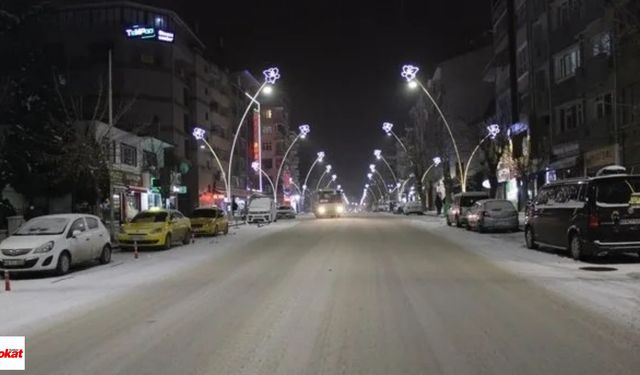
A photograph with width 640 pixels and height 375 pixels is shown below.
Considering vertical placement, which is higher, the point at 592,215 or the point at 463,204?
the point at 463,204

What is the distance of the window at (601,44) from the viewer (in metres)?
33.2

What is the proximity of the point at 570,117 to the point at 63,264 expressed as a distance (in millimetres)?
31332

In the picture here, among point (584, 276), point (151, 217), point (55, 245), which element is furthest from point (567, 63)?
point (55, 245)

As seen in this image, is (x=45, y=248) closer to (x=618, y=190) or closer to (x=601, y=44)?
(x=618, y=190)

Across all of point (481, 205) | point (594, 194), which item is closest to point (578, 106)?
point (481, 205)

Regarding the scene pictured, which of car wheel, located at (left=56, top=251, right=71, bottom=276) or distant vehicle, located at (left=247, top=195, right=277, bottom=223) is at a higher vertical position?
distant vehicle, located at (left=247, top=195, right=277, bottom=223)

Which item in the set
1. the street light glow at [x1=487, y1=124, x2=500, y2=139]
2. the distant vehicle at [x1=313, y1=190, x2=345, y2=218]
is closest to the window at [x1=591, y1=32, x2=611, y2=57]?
the street light glow at [x1=487, y1=124, x2=500, y2=139]

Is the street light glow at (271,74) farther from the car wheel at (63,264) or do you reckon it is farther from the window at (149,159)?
the car wheel at (63,264)

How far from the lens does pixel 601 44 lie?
3438 centimetres

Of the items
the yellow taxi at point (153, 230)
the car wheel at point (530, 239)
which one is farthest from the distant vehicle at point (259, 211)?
the car wheel at point (530, 239)

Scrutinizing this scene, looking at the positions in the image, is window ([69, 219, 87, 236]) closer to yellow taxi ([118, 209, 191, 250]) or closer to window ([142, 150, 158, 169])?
yellow taxi ([118, 209, 191, 250])

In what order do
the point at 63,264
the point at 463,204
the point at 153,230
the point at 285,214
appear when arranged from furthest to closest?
the point at 285,214 < the point at 463,204 < the point at 153,230 < the point at 63,264

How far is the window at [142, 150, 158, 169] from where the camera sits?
5094 cm

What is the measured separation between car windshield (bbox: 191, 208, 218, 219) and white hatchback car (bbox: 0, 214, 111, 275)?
14.6m
